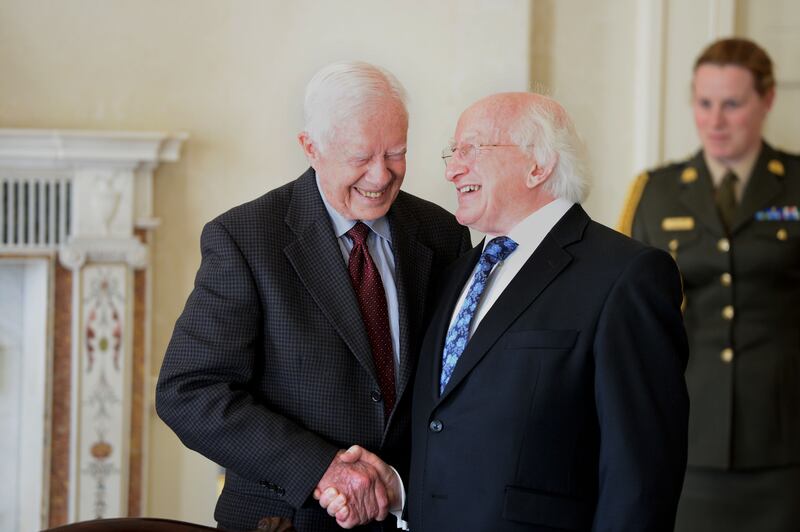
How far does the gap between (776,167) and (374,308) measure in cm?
197

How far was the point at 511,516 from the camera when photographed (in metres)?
1.79

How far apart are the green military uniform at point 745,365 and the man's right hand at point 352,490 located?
68.3 inches

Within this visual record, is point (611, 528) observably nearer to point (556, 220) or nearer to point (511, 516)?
point (511, 516)

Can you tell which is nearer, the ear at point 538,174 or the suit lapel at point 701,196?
the ear at point 538,174

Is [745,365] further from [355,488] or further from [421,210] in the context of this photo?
[355,488]

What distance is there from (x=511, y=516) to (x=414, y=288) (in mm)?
557

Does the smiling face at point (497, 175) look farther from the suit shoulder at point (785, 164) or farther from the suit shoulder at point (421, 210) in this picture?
the suit shoulder at point (785, 164)

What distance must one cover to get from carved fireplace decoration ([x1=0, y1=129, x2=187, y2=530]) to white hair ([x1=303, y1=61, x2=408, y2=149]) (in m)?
1.57

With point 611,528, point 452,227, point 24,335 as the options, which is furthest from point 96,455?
point 611,528

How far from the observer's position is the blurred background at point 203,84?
142 inches

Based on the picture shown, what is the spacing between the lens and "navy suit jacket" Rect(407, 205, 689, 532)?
5.74ft

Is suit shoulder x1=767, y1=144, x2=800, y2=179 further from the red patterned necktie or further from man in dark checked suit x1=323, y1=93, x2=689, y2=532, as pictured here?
the red patterned necktie

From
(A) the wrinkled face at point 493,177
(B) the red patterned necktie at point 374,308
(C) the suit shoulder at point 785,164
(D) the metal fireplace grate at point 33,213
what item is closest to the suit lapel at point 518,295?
(A) the wrinkled face at point 493,177

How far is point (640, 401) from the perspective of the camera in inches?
68.9
